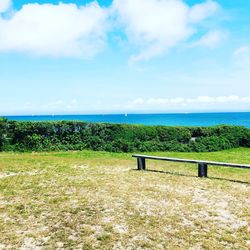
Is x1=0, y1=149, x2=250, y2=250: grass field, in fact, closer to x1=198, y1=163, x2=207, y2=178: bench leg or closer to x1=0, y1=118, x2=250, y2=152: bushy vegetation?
x1=198, y1=163, x2=207, y2=178: bench leg

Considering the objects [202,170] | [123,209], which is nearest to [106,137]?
[202,170]

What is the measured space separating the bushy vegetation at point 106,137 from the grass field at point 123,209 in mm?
6936

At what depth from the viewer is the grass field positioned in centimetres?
556

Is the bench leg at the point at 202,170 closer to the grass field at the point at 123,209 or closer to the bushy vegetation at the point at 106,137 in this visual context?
the grass field at the point at 123,209

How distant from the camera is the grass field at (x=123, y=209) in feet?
18.2

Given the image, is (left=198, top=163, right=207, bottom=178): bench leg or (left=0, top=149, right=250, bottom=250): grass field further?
(left=198, top=163, right=207, bottom=178): bench leg

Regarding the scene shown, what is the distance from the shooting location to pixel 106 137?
1992 centimetres

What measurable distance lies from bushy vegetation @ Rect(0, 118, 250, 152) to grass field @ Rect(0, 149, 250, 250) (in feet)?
22.8

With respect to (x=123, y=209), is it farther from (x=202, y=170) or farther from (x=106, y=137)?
(x=106, y=137)

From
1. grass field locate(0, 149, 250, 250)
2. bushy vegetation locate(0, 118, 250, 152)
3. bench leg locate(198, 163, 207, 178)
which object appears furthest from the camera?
bushy vegetation locate(0, 118, 250, 152)

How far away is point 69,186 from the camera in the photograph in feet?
30.7

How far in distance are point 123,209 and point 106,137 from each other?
12834mm

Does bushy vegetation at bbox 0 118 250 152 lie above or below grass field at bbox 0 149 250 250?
above

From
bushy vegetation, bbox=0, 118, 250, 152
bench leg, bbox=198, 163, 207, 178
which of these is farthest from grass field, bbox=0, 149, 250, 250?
bushy vegetation, bbox=0, 118, 250, 152
